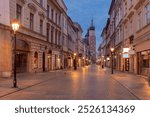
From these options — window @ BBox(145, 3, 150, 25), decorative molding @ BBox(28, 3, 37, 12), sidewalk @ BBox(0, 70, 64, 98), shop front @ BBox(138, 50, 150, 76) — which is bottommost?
sidewalk @ BBox(0, 70, 64, 98)

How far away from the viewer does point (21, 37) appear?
2914cm

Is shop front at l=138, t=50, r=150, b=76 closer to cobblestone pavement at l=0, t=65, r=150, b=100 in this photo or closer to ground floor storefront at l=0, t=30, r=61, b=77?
cobblestone pavement at l=0, t=65, r=150, b=100

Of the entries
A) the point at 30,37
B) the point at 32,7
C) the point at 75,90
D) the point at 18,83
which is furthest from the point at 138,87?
the point at 32,7

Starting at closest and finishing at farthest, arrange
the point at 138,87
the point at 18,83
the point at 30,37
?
the point at 138,87, the point at 18,83, the point at 30,37

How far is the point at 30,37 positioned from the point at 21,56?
3.50m

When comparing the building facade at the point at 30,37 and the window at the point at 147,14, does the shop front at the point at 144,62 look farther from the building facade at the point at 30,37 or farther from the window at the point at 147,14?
the building facade at the point at 30,37

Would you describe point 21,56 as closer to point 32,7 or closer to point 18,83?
point 32,7

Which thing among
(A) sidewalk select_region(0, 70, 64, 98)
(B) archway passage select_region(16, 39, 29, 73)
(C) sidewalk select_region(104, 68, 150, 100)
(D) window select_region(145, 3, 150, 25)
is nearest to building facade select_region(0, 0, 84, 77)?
(B) archway passage select_region(16, 39, 29, 73)

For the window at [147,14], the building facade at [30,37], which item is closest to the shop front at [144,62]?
the window at [147,14]

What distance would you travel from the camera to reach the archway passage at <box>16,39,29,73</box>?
28516mm

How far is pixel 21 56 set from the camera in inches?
1182

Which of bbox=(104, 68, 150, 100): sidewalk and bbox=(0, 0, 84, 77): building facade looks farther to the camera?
bbox=(0, 0, 84, 77): building facade

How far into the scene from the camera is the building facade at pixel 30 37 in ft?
81.3

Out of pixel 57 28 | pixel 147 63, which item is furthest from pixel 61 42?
pixel 147 63
